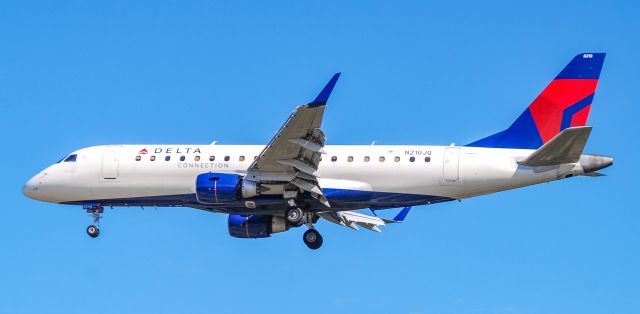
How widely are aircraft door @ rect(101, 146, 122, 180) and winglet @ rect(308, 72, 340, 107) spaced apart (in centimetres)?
1251

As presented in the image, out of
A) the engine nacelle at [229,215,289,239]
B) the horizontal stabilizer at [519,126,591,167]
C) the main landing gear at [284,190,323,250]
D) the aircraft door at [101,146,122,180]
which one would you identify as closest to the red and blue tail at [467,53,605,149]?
the horizontal stabilizer at [519,126,591,167]

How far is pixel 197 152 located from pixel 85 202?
19.5ft

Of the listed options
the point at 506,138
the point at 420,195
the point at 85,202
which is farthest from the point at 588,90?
the point at 85,202

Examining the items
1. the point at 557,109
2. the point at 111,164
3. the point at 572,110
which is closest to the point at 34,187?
the point at 111,164

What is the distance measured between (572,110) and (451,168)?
593cm

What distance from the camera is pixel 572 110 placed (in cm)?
5703

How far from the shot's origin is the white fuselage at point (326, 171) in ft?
182

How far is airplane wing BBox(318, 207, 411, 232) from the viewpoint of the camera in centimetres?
6347

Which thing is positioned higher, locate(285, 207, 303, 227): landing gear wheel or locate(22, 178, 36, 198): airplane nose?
locate(22, 178, 36, 198): airplane nose

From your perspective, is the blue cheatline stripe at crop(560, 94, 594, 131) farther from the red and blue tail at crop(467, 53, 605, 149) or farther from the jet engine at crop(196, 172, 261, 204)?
the jet engine at crop(196, 172, 261, 204)

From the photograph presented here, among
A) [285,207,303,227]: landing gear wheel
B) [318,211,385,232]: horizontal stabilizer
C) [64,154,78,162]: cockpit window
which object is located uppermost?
[64,154,78,162]: cockpit window

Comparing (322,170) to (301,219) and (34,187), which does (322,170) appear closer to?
(301,219)

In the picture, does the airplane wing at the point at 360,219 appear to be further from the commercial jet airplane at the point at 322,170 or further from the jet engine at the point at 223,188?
the jet engine at the point at 223,188

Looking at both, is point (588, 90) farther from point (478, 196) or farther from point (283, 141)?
point (283, 141)
